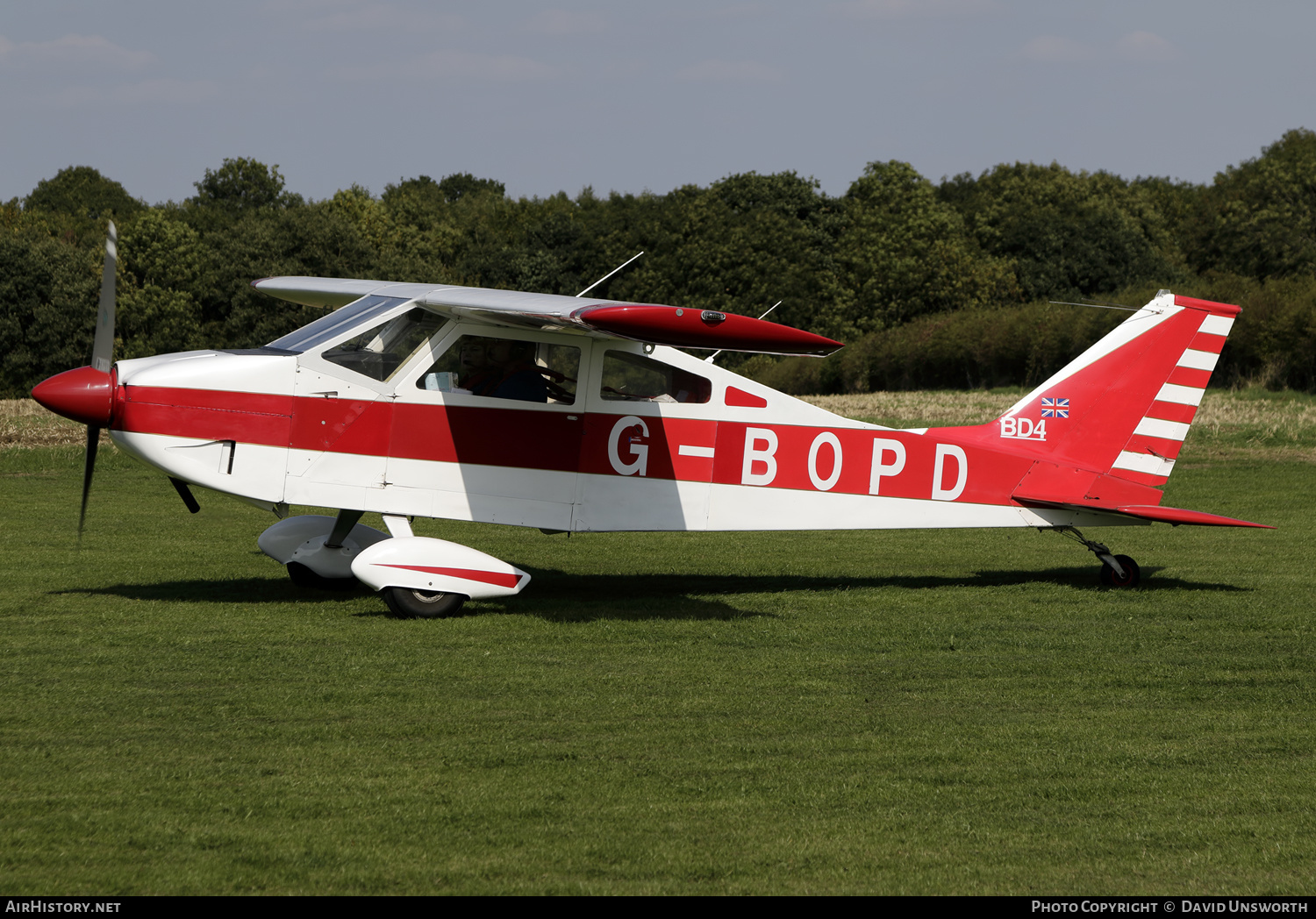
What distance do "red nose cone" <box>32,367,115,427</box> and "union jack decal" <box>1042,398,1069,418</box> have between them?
848cm

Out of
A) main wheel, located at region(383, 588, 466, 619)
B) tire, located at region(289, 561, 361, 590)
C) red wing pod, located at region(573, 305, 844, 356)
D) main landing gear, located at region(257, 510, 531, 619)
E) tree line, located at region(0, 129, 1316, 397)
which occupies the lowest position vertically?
tire, located at region(289, 561, 361, 590)

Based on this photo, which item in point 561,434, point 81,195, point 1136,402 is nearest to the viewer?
point 561,434

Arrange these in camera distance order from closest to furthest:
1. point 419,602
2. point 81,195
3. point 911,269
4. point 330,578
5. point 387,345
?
1. point 419,602
2. point 387,345
3. point 330,578
4. point 911,269
5. point 81,195

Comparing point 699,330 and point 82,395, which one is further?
point 82,395

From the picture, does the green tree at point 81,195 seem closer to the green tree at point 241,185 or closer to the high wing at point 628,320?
the green tree at point 241,185

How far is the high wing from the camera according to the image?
7.70 meters

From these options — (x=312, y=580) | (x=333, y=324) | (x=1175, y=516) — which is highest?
(x=333, y=324)

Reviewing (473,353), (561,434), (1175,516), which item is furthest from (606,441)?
(1175,516)

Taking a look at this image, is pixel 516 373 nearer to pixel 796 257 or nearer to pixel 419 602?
pixel 419 602

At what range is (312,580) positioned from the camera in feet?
34.5

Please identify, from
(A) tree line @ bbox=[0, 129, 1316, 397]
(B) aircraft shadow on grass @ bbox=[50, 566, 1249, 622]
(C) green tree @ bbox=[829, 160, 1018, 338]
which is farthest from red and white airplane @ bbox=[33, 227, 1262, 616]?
(C) green tree @ bbox=[829, 160, 1018, 338]

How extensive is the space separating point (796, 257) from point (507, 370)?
6786 centimetres

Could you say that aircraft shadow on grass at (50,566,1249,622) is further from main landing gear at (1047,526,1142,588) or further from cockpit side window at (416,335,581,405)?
cockpit side window at (416,335,581,405)
